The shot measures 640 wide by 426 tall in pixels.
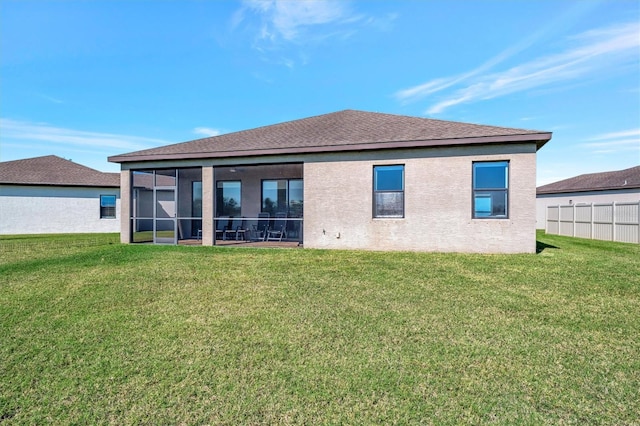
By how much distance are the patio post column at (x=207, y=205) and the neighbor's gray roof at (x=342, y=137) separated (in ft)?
2.20

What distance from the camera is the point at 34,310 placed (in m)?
5.02

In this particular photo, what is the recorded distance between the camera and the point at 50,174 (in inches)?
789

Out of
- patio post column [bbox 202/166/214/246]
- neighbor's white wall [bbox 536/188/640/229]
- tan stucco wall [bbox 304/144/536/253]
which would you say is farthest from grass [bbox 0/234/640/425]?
neighbor's white wall [bbox 536/188/640/229]

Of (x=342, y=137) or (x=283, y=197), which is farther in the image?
(x=283, y=197)

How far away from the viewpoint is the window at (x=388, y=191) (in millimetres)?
10219

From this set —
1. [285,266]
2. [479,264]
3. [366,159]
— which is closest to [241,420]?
[285,266]

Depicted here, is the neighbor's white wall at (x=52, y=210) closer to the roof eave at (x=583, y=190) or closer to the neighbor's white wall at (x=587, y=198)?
the neighbor's white wall at (x=587, y=198)

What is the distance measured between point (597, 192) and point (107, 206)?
1173 inches

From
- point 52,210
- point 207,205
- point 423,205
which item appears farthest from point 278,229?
point 52,210

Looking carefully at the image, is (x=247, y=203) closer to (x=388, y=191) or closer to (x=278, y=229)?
(x=278, y=229)

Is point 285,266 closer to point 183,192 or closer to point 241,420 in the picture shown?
point 241,420

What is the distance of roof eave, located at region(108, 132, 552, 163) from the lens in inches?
357

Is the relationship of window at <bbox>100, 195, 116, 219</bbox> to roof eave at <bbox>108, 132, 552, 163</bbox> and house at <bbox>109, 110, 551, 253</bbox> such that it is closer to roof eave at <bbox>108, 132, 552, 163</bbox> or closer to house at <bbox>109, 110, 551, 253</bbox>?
roof eave at <bbox>108, 132, 552, 163</bbox>

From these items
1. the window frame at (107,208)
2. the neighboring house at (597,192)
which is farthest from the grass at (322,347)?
the neighboring house at (597,192)
